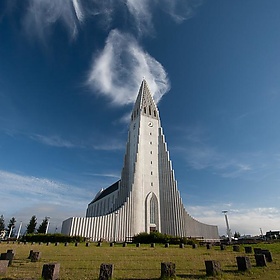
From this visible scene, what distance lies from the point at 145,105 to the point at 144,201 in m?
26.2

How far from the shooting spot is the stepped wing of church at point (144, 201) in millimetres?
38531

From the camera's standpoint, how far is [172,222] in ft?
143

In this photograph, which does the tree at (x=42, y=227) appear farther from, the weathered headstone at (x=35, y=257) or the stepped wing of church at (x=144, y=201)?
the weathered headstone at (x=35, y=257)

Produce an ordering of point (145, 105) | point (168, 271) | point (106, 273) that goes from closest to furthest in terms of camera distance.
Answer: point (106, 273)
point (168, 271)
point (145, 105)

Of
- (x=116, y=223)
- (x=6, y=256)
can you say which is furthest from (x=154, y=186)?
(x=6, y=256)

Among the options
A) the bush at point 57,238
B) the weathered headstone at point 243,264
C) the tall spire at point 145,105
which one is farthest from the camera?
the tall spire at point 145,105

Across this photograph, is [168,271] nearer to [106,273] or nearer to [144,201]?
[106,273]

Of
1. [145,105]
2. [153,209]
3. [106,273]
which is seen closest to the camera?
[106,273]

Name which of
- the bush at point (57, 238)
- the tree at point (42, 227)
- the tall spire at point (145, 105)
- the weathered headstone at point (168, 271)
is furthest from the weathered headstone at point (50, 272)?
the tree at point (42, 227)

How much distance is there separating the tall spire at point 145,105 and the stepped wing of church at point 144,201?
387 millimetres

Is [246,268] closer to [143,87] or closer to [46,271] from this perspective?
[46,271]

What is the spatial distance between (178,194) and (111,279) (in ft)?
137

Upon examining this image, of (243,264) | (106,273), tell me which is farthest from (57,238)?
(243,264)

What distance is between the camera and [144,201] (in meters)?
45.6
